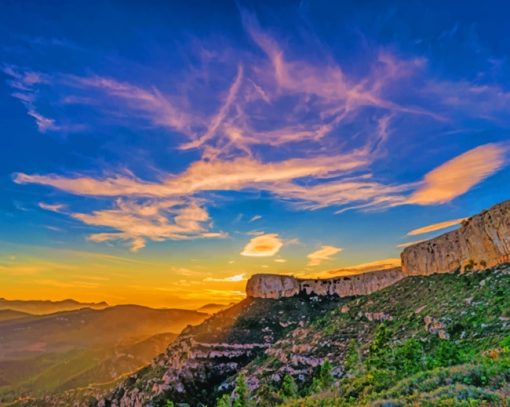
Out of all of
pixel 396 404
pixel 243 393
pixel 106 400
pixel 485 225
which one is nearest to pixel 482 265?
pixel 485 225

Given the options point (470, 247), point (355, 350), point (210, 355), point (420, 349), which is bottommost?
point (210, 355)

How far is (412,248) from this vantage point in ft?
442

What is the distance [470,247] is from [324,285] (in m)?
94.7

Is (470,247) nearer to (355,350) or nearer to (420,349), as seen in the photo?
(355,350)

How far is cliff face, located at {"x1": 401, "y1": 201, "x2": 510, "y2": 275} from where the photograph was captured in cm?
8806

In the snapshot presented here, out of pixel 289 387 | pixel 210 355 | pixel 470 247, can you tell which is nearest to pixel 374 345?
pixel 289 387

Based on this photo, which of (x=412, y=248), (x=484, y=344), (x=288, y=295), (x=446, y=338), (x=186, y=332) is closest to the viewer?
(x=484, y=344)

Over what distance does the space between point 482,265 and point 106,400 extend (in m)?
135

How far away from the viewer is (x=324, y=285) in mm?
185750

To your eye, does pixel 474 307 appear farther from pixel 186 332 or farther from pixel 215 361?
pixel 186 332

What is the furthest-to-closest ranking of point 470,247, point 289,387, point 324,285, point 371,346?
point 324,285 < point 470,247 < point 289,387 < point 371,346

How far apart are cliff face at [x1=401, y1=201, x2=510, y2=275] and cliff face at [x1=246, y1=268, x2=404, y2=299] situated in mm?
33820

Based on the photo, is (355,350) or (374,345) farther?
(355,350)

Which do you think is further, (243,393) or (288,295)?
(288,295)
